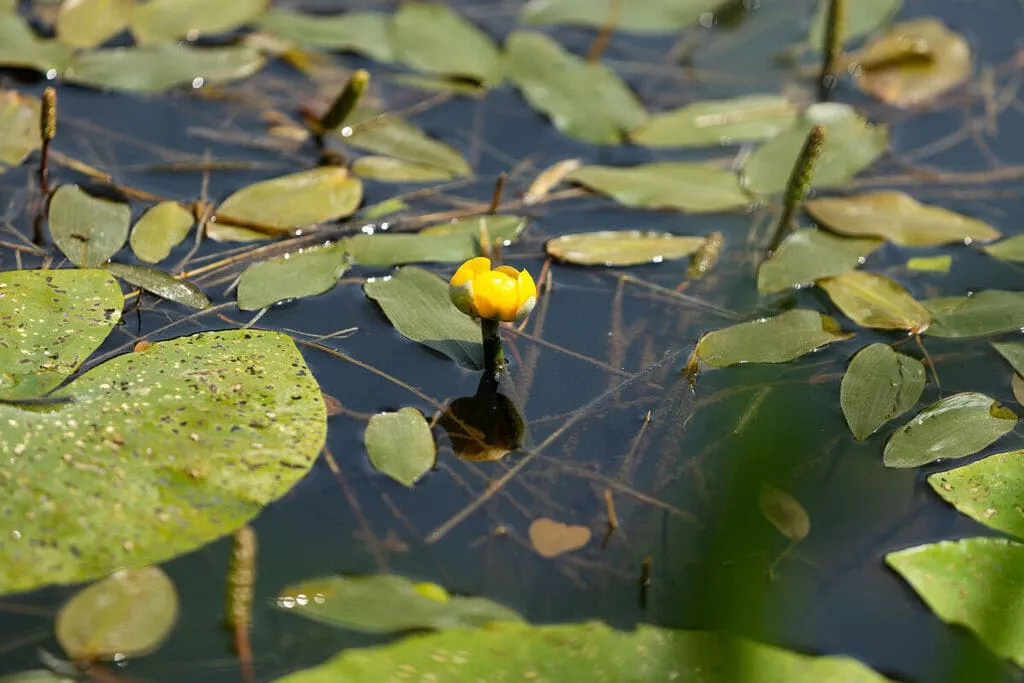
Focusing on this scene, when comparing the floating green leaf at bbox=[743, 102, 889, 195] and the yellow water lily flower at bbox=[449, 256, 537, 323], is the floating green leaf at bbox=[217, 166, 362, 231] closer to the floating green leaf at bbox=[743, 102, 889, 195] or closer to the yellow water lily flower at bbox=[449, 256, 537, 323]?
the yellow water lily flower at bbox=[449, 256, 537, 323]

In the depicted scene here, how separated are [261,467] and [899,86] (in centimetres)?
189

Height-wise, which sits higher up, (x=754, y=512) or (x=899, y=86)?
(x=754, y=512)

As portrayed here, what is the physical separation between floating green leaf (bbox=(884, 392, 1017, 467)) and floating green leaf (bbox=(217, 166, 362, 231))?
3.62 feet

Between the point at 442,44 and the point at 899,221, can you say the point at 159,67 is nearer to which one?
the point at 442,44

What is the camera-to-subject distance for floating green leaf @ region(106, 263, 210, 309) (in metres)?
1.86

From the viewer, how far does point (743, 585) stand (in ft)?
3.81

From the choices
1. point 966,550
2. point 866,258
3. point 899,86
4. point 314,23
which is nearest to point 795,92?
point 899,86

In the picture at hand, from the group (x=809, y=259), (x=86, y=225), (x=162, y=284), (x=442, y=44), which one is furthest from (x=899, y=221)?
(x=86, y=225)

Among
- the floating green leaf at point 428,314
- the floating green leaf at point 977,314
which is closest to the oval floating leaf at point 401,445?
the floating green leaf at point 428,314

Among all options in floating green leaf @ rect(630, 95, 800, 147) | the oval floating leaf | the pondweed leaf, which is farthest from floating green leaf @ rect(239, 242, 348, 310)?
the pondweed leaf

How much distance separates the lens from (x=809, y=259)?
2.08 meters

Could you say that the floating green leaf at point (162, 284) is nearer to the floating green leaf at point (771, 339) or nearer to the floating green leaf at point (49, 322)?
the floating green leaf at point (49, 322)

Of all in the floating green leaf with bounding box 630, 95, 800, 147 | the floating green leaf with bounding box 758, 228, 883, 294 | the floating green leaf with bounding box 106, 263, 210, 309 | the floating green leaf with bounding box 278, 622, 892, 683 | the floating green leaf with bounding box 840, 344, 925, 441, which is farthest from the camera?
the floating green leaf with bounding box 630, 95, 800, 147

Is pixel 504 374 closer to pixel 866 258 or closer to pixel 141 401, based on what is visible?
pixel 141 401
